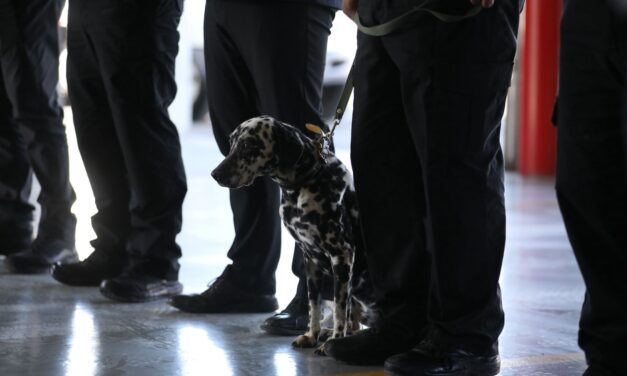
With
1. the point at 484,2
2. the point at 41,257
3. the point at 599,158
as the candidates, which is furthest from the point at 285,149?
the point at 41,257

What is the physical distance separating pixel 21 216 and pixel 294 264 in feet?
6.18

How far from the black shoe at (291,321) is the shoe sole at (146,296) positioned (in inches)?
27.7

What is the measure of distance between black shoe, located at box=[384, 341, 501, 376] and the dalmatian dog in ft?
1.26

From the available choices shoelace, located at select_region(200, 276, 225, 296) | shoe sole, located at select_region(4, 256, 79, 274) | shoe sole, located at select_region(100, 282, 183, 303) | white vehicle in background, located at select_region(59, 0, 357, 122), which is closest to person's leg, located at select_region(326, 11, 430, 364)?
shoelace, located at select_region(200, 276, 225, 296)

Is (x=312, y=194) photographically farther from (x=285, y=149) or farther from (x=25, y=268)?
(x=25, y=268)

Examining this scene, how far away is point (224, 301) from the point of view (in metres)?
3.97

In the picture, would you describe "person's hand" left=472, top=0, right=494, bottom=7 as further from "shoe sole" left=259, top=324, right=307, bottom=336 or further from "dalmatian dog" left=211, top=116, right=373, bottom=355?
"shoe sole" left=259, top=324, right=307, bottom=336

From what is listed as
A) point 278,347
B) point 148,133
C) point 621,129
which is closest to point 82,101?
point 148,133

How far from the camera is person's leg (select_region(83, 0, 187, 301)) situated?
4191 millimetres

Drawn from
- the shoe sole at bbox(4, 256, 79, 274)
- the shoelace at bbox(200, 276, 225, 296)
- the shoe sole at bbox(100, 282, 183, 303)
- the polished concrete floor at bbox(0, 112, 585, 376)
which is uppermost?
the shoelace at bbox(200, 276, 225, 296)

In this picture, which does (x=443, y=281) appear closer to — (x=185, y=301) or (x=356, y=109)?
(x=356, y=109)

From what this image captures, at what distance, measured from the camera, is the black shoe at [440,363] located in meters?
2.90

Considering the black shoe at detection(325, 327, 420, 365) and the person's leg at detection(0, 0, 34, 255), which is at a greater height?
the person's leg at detection(0, 0, 34, 255)

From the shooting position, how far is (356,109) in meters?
3.16
